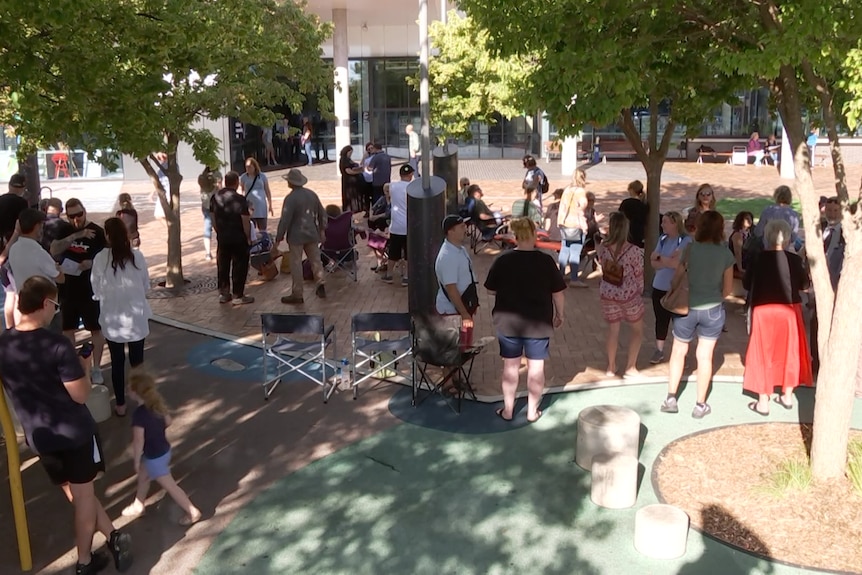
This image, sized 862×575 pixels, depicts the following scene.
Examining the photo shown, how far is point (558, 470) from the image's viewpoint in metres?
6.45

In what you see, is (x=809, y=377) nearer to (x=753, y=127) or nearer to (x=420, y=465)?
(x=420, y=465)

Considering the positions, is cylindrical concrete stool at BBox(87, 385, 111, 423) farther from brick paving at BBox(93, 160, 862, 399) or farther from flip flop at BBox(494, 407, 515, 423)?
flip flop at BBox(494, 407, 515, 423)

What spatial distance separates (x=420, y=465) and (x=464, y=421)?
2.91ft

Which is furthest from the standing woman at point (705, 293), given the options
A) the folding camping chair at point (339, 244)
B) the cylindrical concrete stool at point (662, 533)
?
the folding camping chair at point (339, 244)

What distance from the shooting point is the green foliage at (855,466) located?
19.4 ft

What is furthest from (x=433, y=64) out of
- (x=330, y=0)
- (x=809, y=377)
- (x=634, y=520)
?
(x=634, y=520)

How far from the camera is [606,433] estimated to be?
6.18 metres

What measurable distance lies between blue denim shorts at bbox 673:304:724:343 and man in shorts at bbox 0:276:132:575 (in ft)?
15.1

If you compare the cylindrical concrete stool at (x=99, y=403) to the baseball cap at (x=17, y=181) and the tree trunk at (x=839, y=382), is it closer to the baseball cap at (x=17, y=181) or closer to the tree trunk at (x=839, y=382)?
the baseball cap at (x=17, y=181)

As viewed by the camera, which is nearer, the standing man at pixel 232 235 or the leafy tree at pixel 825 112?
the leafy tree at pixel 825 112

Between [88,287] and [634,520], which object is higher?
[88,287]

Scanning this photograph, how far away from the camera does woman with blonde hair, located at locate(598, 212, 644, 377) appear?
309 inches

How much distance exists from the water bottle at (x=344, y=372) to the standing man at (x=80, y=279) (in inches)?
88.7

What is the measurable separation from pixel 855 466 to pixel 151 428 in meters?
4.73
